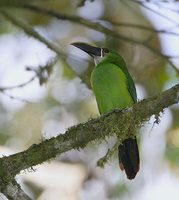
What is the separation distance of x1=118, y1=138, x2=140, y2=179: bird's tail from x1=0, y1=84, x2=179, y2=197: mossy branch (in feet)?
2.14

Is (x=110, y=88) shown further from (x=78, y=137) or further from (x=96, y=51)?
(x=78, y=137)

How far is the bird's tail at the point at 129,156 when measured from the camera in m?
4.24

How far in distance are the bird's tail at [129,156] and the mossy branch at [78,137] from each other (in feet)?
2.14

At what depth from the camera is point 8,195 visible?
11.3ft

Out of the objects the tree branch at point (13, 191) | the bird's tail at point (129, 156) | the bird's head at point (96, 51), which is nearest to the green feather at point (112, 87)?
the bird's head at point (96, 51)

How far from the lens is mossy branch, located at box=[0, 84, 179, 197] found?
352 centimetres

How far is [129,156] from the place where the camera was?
14.1ft

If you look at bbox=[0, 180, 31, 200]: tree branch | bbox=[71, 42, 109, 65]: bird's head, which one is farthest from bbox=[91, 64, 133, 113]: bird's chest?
bbox=[0, 180, 31, 200]: tree branch

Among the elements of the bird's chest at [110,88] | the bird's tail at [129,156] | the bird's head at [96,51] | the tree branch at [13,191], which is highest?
the bird's head at [96,51]

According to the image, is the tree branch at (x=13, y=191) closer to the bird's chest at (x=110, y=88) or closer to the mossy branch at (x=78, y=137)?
the mossy branch at (x=78, y=137)

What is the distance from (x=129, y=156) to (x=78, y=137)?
818 mm

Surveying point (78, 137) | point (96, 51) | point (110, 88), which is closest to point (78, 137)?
point (78, 137)

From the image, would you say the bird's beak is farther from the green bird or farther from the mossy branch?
the mossy branch

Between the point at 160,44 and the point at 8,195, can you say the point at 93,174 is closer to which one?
the point at 160,44
